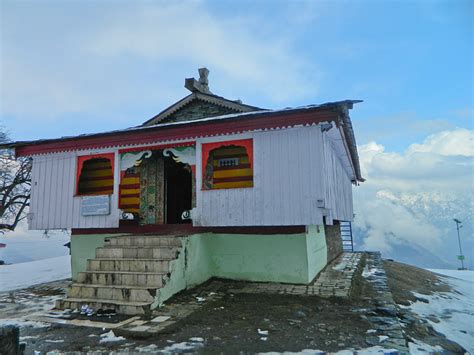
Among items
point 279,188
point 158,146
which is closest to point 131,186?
point 158,146

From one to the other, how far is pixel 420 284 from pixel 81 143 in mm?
11392

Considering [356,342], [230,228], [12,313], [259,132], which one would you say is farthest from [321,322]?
[12,313]

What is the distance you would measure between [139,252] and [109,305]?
1.48 m

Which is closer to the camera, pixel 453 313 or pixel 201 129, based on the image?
pixel 453 313

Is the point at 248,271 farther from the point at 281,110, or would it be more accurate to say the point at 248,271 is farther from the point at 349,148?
the point at 349,148

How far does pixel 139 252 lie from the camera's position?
7910mm

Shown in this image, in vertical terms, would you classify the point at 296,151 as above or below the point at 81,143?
below

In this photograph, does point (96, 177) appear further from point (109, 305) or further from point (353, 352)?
point (353, 352)

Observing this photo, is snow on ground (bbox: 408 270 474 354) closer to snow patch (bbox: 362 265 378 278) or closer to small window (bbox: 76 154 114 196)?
snow patch (bbox: 362 265 378 278)

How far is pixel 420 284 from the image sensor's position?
10.6 m

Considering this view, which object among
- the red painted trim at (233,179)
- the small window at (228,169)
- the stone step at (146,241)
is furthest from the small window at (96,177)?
the red painted trim at (233,179)

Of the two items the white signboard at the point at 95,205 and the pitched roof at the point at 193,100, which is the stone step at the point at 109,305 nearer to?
the white signboard at the point at 95,205

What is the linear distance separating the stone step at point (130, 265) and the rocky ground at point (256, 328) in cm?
79

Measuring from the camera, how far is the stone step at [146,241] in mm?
8125
